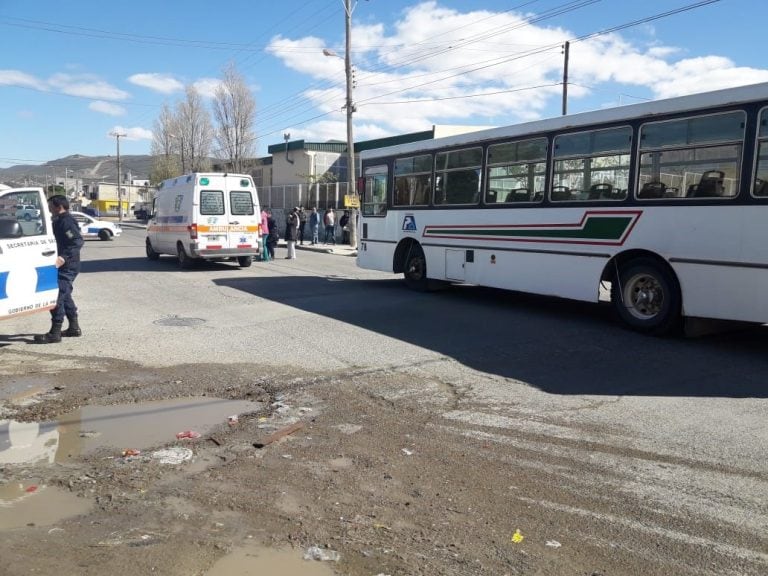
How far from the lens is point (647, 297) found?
29.1 feet

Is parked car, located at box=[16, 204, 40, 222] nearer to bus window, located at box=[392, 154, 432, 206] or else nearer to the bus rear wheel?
bus window, located at box=[392, 154, 432, 206]

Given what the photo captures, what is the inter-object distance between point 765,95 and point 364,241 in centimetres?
926

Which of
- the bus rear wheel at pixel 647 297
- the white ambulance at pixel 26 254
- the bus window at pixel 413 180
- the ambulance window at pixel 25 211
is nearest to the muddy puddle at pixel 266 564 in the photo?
the white ambulance at pixel 26 254

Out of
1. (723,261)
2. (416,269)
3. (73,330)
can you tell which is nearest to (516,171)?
(416,269)

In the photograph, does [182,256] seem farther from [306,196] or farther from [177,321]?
[306,196]

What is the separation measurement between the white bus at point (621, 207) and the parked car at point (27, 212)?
7.22 metres

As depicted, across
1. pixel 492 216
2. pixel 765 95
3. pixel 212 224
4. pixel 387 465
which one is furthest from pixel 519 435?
pixel 212 224

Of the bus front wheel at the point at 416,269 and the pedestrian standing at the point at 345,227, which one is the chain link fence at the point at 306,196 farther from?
the bus front wheel at the point at 416,269

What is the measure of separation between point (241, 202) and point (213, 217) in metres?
0.91

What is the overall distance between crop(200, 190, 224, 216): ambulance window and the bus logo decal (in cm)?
813

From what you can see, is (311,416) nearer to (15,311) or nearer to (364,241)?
(15,311)

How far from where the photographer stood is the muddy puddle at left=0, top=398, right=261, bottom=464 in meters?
4.71

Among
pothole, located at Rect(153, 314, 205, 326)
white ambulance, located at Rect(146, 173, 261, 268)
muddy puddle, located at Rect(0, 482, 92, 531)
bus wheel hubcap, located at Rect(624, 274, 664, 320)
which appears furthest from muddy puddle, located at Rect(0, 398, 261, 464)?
white ambulance, located at Rect(146, 173, 261, 268)

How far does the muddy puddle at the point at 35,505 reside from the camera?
360cm
